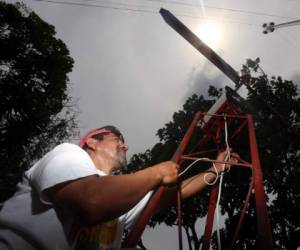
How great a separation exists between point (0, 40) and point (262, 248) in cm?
2520

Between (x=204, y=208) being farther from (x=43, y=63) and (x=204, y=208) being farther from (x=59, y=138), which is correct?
(x=43, y=63)

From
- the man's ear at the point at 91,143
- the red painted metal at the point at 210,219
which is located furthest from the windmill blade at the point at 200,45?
the man's ear at the point at 91,143

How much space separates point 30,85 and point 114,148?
24.0m

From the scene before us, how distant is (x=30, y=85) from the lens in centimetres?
2492

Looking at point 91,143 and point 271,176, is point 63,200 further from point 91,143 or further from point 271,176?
point 271,176

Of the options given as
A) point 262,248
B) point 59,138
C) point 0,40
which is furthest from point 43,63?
point 262,248

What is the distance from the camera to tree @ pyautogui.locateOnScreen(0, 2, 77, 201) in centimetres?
2278

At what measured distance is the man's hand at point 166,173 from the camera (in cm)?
210

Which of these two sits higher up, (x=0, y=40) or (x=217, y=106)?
(x=0, y=40)

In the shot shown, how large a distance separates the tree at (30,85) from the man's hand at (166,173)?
20180mm

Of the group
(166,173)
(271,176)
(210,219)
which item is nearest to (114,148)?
(166,173)

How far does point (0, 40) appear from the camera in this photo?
23.9 metres

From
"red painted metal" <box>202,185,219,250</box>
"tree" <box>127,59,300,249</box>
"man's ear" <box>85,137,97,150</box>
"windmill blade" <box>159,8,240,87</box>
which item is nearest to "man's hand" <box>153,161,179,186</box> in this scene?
"man's ear" <box>85,137,97,150</box>

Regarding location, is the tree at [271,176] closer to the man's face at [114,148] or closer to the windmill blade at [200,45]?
the windmill blade at [200,45]
